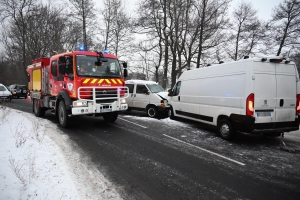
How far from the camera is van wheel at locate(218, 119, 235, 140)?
6277mm

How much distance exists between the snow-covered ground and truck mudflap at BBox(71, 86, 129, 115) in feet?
6.05

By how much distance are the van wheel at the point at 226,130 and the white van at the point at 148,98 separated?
3949 mm

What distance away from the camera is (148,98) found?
10.9m

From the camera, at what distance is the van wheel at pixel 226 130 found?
6.28 meters

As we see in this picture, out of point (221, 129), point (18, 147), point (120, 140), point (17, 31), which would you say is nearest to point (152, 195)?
point (120, 140)

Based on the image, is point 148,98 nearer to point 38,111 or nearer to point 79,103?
point 79,103

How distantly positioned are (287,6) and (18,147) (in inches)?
999

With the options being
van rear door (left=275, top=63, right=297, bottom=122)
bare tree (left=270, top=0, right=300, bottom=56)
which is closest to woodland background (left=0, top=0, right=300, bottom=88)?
bare tree (left=270, top=0, right=300, bottom=56)

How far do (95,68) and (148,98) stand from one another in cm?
393

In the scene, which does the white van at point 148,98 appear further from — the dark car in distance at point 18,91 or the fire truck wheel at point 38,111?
the dark car in distance at point 18,91

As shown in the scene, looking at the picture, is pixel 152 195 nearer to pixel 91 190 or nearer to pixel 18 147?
pixel 91 190

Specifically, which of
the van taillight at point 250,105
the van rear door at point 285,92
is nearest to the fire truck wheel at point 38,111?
the van taillight at point 250,105

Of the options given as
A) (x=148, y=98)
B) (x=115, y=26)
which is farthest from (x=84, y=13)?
(x=148, y=98)

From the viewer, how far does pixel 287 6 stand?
2009 centimetres
